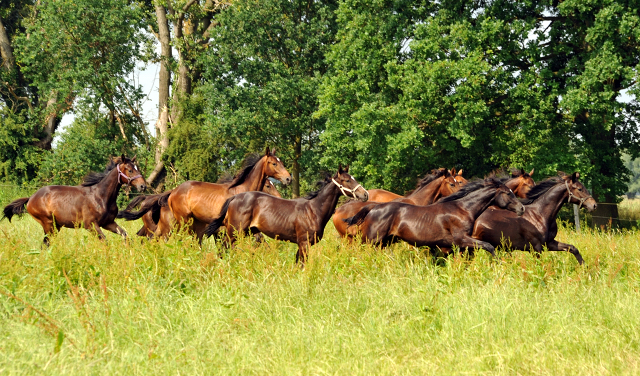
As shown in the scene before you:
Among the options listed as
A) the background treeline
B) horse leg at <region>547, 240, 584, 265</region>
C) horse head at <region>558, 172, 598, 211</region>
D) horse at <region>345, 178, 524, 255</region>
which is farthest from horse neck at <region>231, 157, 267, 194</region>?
the background treeline

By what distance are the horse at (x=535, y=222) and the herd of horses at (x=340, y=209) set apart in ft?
0.05

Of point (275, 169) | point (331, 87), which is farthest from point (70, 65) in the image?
point (275, 169)

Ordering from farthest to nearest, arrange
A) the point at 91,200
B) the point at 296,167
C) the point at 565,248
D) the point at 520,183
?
1. the point at 296,167
2. the point at 520,183
3. the point at 91,200
4. the point at 565,248

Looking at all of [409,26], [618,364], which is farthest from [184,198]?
[409,26]

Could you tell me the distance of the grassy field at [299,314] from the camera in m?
4.86

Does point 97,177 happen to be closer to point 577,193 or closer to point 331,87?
point 577,193

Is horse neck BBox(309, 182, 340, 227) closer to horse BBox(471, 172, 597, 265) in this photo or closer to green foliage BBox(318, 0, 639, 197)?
horse BBox(471, 172, 597, 265)

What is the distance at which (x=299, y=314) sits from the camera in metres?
6.11

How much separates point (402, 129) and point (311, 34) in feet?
27.2

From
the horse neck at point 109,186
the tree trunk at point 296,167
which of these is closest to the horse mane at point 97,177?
the horse neck at point 109,186

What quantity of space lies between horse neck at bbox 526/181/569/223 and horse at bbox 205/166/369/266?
298cm

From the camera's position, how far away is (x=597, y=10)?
56.8ft

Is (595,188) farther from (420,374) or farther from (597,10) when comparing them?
(420,374)

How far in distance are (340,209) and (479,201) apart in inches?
121
